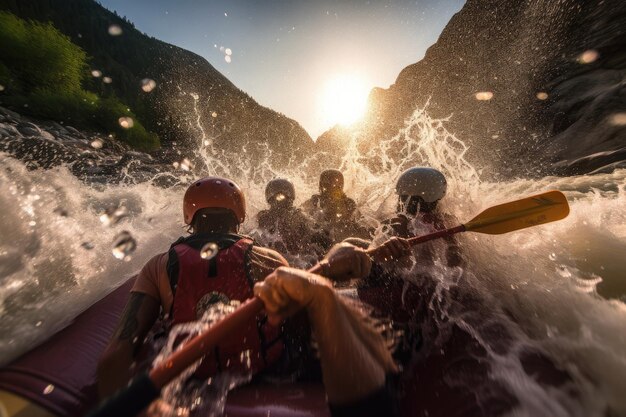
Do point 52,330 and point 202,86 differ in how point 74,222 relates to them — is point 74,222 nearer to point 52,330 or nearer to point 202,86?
point 52,330

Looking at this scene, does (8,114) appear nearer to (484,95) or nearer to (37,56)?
(37,56)

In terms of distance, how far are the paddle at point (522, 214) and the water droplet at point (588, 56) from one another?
71.7ft

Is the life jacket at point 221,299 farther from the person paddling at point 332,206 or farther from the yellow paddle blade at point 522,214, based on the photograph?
the person paddling at point 332,206

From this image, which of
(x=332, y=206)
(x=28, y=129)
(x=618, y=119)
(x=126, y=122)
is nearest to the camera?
(x=332, y=206)

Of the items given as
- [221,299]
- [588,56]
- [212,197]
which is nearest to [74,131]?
[212,197]

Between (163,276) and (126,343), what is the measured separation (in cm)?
44

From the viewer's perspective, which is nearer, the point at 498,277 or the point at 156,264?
the point at 156,264

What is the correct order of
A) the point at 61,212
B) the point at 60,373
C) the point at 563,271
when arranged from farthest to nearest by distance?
the point at 61,212
the point at 563,271
the point at 60,373

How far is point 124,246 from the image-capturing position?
4.07 metres

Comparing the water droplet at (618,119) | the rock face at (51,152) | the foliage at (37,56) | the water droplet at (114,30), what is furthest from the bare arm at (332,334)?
A: the water droplet at (114,30)

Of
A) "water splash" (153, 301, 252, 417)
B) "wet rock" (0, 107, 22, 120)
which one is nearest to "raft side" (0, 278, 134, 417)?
"water splash" (153, 301, 252, 417)

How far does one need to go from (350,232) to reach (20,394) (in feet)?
13.8

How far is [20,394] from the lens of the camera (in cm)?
184

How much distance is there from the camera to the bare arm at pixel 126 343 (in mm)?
1743
